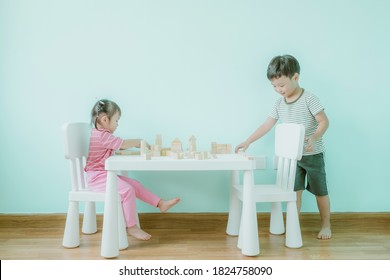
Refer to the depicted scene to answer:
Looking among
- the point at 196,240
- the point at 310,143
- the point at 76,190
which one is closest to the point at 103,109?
the point at 76,190

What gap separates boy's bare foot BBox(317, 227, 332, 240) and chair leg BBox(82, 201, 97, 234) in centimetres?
110

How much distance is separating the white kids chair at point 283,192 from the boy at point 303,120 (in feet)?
0.39

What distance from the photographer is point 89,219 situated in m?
2.06

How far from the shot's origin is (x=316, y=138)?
6.39ft

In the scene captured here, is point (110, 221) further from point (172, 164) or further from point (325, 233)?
point (325, 233)

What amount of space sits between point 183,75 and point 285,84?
526 millimetres

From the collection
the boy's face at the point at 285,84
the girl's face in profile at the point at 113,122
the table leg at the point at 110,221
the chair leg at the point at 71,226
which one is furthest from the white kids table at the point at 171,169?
the boy's face at the point at 285,84

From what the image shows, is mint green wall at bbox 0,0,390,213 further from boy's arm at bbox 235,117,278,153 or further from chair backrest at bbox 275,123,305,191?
chair backrest at bbox 275,123,305,191

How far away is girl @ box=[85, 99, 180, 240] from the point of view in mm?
1827

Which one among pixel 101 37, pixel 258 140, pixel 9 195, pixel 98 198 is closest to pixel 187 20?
pixel 101 37

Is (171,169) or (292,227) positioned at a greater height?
(171,169)

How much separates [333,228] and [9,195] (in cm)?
170

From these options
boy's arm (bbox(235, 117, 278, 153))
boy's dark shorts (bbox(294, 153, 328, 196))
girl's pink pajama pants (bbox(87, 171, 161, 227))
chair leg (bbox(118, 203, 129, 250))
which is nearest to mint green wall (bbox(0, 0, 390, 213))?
boy's arm (bbox(235, 117, 278, 153))

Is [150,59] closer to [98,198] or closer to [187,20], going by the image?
[187,20]
